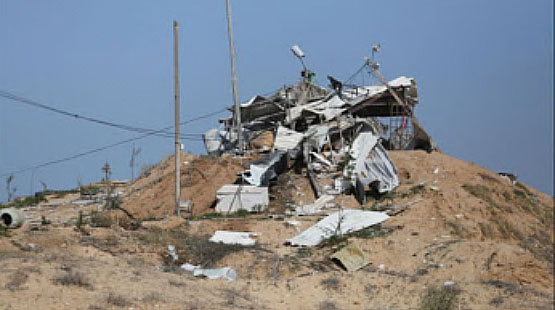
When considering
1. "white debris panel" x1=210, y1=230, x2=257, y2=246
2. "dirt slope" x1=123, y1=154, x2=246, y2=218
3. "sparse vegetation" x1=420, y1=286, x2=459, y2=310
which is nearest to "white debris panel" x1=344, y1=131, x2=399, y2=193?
"dirt slope" x1=123, y1=154, x2=246, y2=218

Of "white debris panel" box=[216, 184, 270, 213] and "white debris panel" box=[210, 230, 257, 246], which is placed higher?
"white debris panel" box=[216, 184, 270, 213]

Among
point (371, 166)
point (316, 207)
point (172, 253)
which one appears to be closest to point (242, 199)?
point (316, 207)

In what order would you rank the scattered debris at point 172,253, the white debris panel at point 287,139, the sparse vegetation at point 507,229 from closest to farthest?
1. the scattered debris at point 172,253
2. the sparse vegetation at point 507,229
3. the white debris panel at point 287,139

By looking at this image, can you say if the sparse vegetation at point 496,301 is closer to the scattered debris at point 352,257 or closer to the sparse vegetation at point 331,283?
the sparse vegetation at point 331,283

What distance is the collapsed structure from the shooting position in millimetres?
18875

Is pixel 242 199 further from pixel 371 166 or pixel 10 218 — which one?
pixel 10 218

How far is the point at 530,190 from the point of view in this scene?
75.1 ft

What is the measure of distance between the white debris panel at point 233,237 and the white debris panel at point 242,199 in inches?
122

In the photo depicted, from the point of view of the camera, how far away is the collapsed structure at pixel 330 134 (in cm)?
1888

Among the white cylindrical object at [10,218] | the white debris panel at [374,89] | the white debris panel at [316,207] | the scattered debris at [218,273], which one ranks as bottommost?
the scattered debris at [218,273]

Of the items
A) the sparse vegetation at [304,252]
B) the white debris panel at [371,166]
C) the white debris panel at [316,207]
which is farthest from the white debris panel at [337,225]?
the white debris panel at [371,166]

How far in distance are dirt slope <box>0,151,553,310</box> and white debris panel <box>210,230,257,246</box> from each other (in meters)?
0.29

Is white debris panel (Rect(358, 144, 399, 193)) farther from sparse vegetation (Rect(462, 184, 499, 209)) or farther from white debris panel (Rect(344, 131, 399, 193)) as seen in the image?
sparse vegetation (Rect(462, 184, 499, 209))

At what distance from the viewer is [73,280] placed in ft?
28.3
